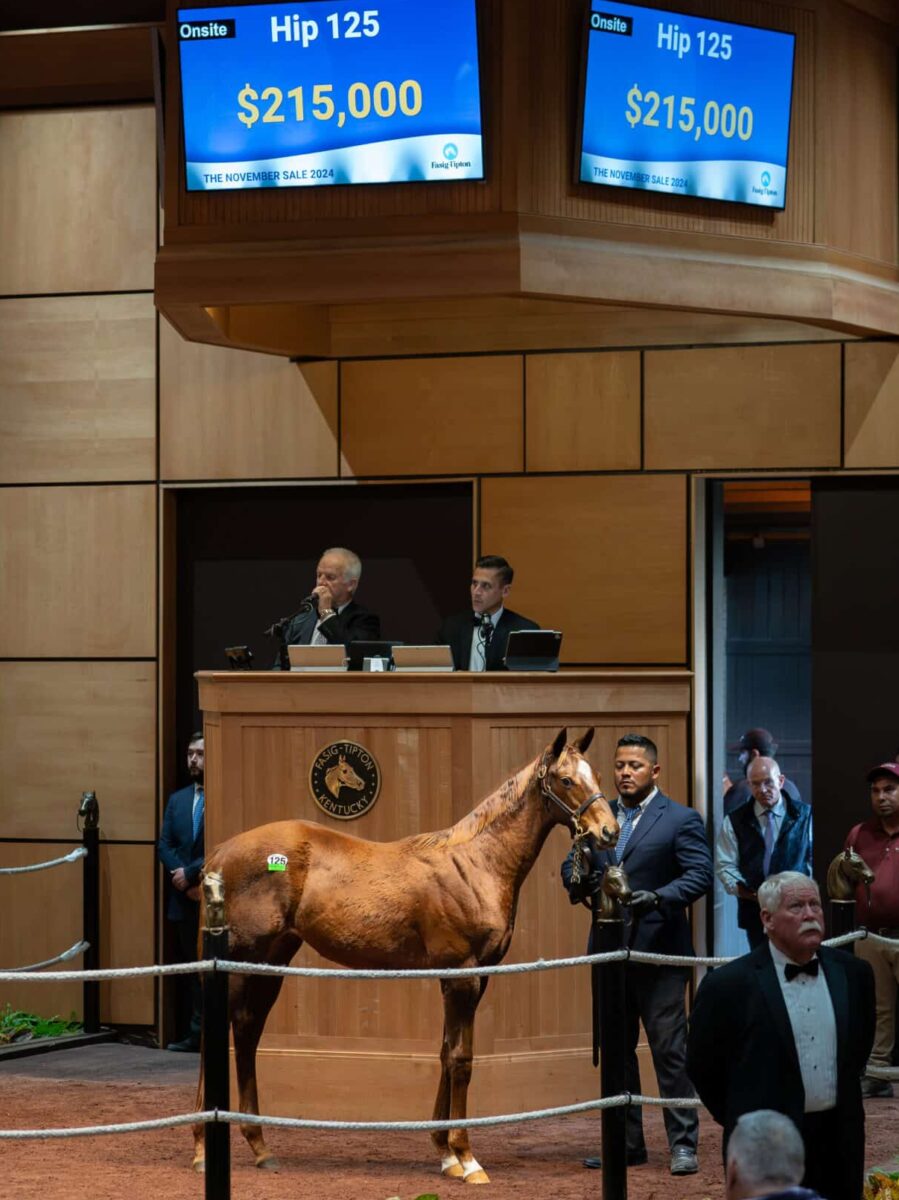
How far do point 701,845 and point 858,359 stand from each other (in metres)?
3.53

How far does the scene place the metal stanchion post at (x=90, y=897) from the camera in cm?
1098

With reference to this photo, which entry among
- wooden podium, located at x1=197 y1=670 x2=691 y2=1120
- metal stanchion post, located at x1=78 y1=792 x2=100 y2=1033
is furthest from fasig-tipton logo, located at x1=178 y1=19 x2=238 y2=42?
metal stanchion post, located at x1=78 y1=792 x2=100 y2=1033

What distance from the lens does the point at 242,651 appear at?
28.2 ft

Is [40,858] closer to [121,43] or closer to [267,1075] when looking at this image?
[267,1075]

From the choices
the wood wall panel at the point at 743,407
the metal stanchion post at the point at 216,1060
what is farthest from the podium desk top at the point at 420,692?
the wood wall panel at the point at 743,407

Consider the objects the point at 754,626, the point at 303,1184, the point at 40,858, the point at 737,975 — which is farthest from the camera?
the point at 754,626

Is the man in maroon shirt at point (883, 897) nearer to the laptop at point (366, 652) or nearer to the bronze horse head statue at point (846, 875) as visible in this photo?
the bronze horse head statue at point (846, 875)

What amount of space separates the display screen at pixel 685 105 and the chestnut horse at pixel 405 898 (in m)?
3.06

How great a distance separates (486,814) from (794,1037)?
2649 mm

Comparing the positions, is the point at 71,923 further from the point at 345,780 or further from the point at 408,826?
the point at 408,826

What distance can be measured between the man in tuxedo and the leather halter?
168 cm

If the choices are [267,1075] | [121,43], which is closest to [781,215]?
[121,43]

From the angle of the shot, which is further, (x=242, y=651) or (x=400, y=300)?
(x=400, y=300)

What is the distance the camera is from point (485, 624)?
364 inches
